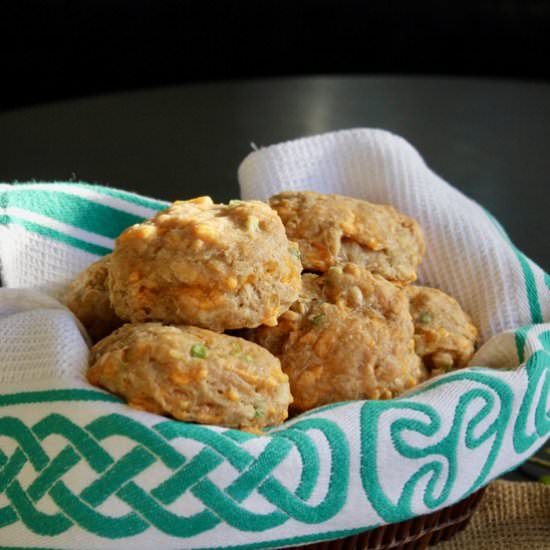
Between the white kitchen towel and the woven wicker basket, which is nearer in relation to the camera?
the white kitchen towel

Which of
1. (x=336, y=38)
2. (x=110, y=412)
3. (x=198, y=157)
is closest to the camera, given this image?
(x=110, y=412)

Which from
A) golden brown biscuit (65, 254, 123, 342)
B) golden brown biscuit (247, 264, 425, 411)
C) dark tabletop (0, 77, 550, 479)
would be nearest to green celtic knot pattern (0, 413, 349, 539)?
golden brown biscuit (247, 264, 425, 411)

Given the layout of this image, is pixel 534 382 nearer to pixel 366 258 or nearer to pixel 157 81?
pixel 366 258

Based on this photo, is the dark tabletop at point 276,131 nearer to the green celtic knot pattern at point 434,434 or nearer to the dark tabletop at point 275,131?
the dark tabletop at point 275,131

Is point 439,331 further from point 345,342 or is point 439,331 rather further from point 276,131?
point 276,131

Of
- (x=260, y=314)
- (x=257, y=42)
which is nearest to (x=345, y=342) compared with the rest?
(x=260, y=314)

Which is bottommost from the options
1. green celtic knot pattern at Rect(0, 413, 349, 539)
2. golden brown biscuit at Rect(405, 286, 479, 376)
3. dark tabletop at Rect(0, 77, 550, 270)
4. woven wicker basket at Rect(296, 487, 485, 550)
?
woven wicker basket at Rect(296, 487, 485, 550)

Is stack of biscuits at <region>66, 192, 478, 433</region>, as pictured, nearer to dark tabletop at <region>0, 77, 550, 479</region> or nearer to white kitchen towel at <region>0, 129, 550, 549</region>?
white kitchen towel at <region>0, 129, 550, 549</region>

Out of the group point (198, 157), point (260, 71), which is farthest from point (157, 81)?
point (198, 157)

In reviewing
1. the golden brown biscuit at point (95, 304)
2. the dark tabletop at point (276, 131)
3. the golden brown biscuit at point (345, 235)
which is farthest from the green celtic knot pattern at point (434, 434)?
the dark tabletop at point (276, 131)
